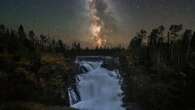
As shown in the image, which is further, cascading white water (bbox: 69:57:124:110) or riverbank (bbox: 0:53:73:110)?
cascading white water (bbox: 69:57:124:110)

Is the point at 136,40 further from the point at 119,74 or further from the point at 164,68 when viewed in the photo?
the point at 164,68

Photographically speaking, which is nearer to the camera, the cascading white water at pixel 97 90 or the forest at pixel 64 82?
the forest at pixel 64 82

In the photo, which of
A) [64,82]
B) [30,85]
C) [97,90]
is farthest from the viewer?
[97,90]

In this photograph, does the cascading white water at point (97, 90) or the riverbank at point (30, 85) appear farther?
the cascading white water at point (97, 90)

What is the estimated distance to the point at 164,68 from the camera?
42.6 m

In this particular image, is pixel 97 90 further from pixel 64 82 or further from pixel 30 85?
pixel 30 85

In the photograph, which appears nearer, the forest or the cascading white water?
the forest

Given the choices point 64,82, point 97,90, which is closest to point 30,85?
point 64,82

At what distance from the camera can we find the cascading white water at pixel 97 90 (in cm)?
3950

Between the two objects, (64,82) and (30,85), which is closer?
(30,85)

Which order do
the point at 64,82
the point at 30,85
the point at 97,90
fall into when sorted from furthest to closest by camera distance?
the point at 97,90 → the point at 64,82 → the point at 30,85

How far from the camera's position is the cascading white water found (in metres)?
39.5

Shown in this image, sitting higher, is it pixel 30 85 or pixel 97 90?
pixel 30 85

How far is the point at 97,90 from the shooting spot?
1822 inches
